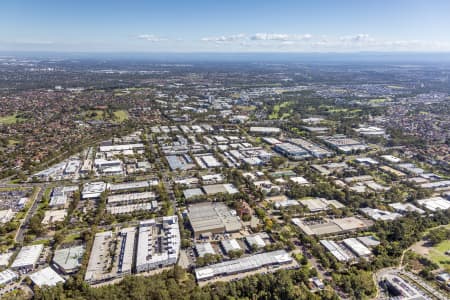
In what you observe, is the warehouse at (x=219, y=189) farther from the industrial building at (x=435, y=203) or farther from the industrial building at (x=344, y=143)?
the industrial building at (x=344, y=143)

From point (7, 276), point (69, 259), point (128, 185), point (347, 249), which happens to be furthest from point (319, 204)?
point (7, 276)

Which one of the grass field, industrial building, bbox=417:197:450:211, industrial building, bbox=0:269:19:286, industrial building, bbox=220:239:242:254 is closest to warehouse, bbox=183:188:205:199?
industrial building, bbox=220:239:242:254

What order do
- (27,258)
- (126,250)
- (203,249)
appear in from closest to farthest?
(27,258) → (126,250) → (203,249)

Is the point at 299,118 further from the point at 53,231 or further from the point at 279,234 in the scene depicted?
the point at 53,231

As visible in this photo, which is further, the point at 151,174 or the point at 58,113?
the point at 58,113

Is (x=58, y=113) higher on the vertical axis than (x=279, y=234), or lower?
higher

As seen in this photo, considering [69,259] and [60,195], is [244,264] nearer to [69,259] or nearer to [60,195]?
[69,259]

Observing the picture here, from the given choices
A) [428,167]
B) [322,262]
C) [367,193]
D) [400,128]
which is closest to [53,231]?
[322,262]
